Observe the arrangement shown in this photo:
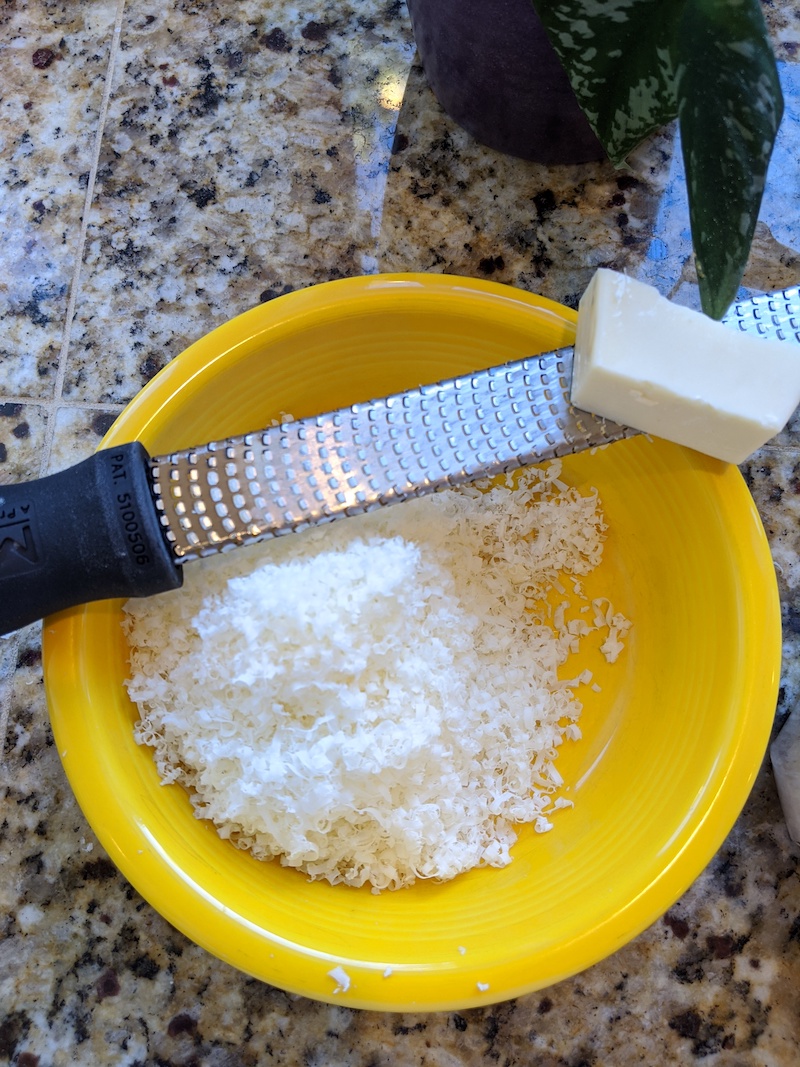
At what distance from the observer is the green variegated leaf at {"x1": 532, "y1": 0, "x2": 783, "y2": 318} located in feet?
1.78

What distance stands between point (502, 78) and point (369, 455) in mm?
440

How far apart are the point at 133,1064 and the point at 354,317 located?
721 millimetres

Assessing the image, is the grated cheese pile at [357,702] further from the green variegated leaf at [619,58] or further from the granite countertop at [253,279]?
the green variegated leaf at [619,58]

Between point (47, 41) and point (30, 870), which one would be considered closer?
point (30, 870)

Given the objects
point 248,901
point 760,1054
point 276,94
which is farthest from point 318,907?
point 276,94

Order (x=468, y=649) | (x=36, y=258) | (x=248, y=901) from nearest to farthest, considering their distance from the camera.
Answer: (x=248, y=901), (x=468, y=649), (x=36, y=258)

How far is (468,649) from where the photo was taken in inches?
31.4

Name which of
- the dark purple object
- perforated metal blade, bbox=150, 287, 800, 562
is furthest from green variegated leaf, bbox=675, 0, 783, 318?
the dark purple object

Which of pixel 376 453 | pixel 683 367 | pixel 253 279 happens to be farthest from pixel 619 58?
pixel 253 279

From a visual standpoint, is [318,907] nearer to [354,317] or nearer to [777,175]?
[354,317]

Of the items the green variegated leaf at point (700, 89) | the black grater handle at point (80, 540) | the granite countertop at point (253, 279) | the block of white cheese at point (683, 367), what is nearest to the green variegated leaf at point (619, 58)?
the green variegated leaf at point (700, 89)

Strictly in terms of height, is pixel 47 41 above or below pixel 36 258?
above

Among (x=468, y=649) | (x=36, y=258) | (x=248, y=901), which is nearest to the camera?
(x=248, y=901)

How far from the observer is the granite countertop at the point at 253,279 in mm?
821
